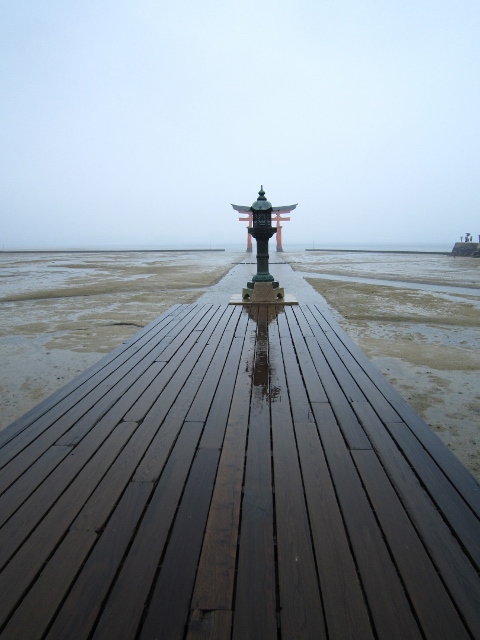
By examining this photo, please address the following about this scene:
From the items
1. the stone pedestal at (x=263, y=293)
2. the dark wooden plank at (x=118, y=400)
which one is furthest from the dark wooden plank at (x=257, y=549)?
the stone pedestal at (x=263, y=293)

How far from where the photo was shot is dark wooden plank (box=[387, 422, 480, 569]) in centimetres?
159

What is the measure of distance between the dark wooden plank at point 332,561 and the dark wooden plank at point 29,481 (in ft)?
4.70

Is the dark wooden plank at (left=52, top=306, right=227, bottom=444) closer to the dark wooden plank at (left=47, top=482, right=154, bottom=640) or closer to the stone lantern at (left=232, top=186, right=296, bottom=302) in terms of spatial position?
the dark wooden plank at (left=47, top=482, right=154, bottom=640)

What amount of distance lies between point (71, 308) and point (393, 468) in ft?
29.6

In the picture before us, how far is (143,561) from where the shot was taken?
148 cm

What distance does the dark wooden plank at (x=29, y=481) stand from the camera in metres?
1.81

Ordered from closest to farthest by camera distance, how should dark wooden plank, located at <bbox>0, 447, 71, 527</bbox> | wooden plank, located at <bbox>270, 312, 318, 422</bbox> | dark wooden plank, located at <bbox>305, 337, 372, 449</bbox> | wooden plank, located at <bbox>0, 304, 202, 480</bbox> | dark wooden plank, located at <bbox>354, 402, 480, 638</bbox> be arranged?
dark wooden plank, located at <bbox>354, 402, 480, 638</bbox> → dark wooden plank, located at <bbox>0, 447, 71, 527</bbox> → wooden plank, located at <bbox>0, 304, 202, 480</bbox> → dark wooden plank, located at <bbox>305, 337, 372, 449</bbox> → wooden plank, located at <bbox>270, 312, 318, 422</bbox>

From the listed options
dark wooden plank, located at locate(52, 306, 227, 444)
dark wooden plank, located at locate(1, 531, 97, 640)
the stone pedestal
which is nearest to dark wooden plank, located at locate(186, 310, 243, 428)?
dark wooden plank, located at locate(52, 306, 227, 444)

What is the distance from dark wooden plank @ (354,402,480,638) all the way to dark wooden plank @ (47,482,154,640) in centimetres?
126

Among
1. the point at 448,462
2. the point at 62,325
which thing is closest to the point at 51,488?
the point at 448,462

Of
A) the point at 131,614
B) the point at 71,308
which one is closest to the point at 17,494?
the point at 131,614

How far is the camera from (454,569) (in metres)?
1.44

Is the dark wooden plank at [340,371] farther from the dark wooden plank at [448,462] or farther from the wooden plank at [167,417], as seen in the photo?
the wooden plank at [167,417]

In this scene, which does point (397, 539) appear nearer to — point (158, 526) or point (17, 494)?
point (158, 526)
